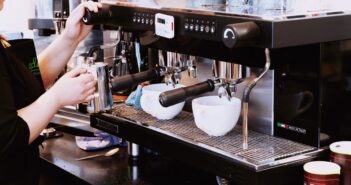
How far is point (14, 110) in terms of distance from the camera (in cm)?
118

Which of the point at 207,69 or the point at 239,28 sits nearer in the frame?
the point at 239,28

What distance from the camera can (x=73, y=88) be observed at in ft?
4.38

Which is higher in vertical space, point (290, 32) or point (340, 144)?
point (290, 32)

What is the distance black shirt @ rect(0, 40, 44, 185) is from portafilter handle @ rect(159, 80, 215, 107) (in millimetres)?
321

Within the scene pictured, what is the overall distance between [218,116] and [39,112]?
0.42 m

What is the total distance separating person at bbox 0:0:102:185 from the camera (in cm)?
117

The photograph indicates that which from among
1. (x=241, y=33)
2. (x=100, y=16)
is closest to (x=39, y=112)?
(x=100, y=16)

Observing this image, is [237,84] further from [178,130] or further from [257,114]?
[178,130]

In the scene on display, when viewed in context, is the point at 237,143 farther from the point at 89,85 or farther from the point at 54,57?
the point at 54,57

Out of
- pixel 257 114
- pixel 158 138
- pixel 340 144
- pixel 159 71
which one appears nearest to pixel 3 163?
pixel 158 138

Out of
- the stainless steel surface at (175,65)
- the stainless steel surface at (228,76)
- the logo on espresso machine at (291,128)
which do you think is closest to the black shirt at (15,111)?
the stainless steel surface at (175,65)

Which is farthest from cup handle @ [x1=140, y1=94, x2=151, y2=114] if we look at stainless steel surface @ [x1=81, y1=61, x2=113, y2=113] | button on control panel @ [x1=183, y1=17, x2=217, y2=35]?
button on control panel @ [x1=183, y1=17, x2=217, y2=35]

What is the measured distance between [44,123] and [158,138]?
287mm

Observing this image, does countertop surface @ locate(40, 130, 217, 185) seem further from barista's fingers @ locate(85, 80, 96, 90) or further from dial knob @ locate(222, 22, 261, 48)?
dial knob @ locate(222, 22, 261, 48)
